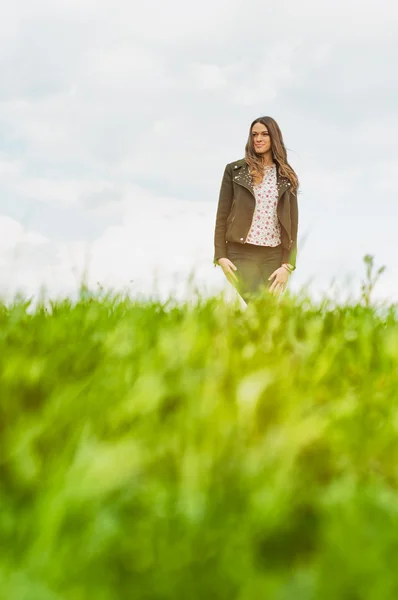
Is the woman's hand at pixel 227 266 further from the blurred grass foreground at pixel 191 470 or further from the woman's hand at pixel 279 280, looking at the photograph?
the blurred grass foreground at pixel 191 470

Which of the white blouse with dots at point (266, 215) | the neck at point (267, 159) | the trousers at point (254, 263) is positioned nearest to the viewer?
the trousers at point (254, 263)

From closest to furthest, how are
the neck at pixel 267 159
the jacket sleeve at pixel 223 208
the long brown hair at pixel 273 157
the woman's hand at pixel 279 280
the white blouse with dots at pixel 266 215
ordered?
the woman's hand at pixel 279 280
the white blouse with dots at pixel 266 215
the jacket sleeve at pixel 223 208
the long brown hair at pixel 273 157
the neck at pixel 267 159

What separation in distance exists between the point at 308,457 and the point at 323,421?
4.9 inches

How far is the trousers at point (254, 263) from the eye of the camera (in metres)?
6.68

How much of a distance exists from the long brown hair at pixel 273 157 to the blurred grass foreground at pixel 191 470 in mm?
4710

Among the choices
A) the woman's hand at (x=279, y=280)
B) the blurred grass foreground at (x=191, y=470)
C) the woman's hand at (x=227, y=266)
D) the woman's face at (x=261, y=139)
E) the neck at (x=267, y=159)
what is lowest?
the blurred grass foreground at (x=191, y=470)

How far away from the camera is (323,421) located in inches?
76.9

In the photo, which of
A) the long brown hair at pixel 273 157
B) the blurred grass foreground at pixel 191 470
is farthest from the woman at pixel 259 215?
the blurred grass foreground at pixel 191 470

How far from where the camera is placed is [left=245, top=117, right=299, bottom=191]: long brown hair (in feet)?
23.5

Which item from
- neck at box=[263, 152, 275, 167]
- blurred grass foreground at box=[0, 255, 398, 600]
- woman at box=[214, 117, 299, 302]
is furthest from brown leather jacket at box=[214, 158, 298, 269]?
blurred grass foreground at box=[0, 255, 398, 600]

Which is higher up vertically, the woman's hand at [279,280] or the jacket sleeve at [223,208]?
the jacket sleeve at [223,208]

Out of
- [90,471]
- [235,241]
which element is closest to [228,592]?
[90,471]

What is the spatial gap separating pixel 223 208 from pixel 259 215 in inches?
19.0

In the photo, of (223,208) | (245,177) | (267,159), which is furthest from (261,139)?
(223,208)
